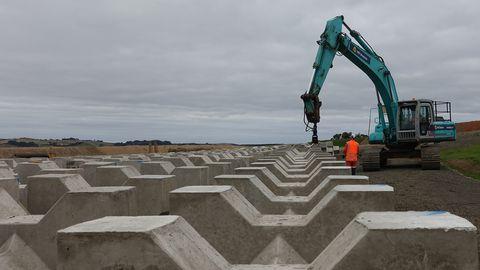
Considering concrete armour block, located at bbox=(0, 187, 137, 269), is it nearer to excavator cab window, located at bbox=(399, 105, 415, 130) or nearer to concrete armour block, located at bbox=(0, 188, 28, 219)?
concrete armour block, located at bbox=(0, 188, 28, 219)

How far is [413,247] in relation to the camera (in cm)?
296

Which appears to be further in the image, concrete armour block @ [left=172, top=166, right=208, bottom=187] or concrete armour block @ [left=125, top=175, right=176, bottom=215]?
concrete armour block @ [left=172, top=166, right=208, bottom=187]

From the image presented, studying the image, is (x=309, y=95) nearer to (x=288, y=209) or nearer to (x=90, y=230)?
(x=288, y=209)

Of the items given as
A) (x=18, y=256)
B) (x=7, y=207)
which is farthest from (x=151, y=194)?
(x=18, y=256)

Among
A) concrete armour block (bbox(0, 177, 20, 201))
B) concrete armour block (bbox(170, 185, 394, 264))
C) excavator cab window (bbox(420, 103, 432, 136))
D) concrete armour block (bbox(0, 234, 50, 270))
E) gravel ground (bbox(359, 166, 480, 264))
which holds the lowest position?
gravel ground (bbox(359, 166, 480, 264))

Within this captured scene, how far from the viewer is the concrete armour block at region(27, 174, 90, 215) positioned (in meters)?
6.52

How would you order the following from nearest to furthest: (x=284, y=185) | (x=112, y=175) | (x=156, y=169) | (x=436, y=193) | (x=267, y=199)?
(x=267, y=199), (x=112, y=175), (x=284, y=185), (x=156, y=169), (x=436, y=193)

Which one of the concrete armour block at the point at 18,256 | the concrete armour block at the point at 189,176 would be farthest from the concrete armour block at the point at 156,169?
the concrete armour block at the point at 18,256

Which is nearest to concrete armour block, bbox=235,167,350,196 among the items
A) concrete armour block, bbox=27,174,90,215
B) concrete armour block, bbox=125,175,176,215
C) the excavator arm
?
concrete armour block, bbox=125,175,176,215

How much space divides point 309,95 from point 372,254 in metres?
18.9

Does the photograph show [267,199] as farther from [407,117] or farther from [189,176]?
[407,117]

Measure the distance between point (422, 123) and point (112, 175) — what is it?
1911 centimetres

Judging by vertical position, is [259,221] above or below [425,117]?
below

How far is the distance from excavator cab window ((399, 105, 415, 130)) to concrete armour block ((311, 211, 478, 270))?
22.4 metres
